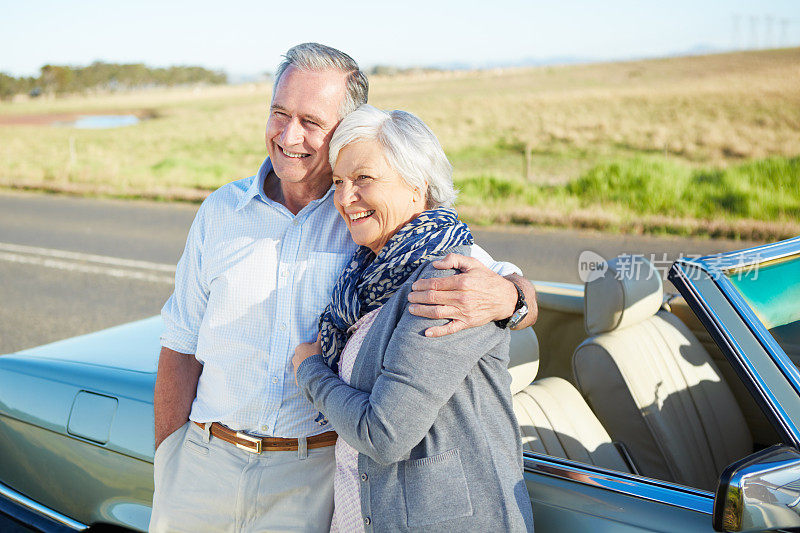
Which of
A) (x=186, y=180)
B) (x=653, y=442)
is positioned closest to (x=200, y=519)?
(x=653, y=442)

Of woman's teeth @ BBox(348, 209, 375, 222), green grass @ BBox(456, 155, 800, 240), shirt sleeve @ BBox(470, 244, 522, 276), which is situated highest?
woman's teeth @ BBox(348, 209, 375, 222)

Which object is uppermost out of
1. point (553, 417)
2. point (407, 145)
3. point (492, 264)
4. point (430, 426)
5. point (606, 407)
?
point (407, 145)

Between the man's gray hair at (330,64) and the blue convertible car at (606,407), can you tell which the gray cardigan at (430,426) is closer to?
the blue convertible car at (606,407)

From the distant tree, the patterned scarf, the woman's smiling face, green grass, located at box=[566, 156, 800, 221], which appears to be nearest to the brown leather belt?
the patterned scarf

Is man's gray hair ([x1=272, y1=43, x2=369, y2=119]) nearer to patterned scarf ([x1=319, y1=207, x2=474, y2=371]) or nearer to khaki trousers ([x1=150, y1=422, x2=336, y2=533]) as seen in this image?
patterned scarf ([x1=319, y1=207, x2=474, y2=371])

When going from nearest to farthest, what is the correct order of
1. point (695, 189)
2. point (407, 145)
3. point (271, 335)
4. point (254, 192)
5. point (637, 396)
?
point (407, 145) → point (271, 335) → point (254, 192) → point (637, 396) → point (695, 189)

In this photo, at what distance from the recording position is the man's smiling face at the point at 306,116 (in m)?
1.94

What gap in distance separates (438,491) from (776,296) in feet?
3.84

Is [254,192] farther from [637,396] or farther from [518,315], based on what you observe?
[637,396]

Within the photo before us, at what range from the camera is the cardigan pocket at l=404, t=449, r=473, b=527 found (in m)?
1.48

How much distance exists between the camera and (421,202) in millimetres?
1769

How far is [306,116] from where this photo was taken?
1.95 metres

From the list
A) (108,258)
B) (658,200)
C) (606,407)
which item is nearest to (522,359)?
(606,407)

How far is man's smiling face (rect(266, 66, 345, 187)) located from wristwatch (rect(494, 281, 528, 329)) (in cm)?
71
